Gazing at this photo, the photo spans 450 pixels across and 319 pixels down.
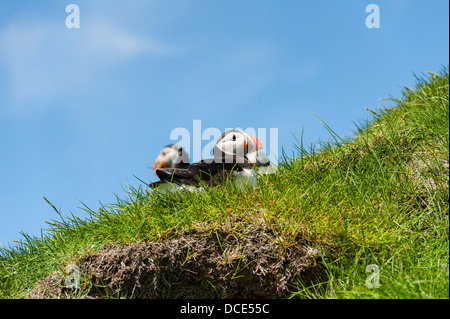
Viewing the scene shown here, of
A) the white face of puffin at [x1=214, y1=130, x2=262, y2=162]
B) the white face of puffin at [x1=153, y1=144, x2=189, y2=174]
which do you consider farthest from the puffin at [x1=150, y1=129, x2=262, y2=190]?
the white face of puffin at [x1=153, y1=144, x2=189, y2=174]

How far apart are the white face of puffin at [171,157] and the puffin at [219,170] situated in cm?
82

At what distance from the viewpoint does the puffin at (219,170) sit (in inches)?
153

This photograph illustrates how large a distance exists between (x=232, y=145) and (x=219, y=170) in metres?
0.26

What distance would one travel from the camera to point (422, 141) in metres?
4.06

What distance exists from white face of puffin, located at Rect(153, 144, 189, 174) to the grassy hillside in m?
0.81

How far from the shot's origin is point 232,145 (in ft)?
13.1

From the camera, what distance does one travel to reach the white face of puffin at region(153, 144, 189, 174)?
4.82 metres

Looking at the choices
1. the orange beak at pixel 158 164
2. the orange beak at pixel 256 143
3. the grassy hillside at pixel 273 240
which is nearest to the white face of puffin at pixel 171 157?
the orange beak at pixel 158 164

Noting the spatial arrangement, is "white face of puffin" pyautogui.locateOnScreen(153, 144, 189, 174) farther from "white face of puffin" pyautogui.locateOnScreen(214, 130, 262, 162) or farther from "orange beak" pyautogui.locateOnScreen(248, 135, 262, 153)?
"orange beak" pyautogui.locateOnScreen(248, 135, 262, 153)

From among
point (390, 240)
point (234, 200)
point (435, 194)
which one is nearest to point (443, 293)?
point (390, 240)

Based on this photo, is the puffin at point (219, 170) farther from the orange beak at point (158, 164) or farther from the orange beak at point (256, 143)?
the orange beak at point (158, 164)

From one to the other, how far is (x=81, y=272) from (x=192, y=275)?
0.85 metres

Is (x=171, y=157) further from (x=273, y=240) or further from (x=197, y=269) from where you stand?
(x=273, y=240)
